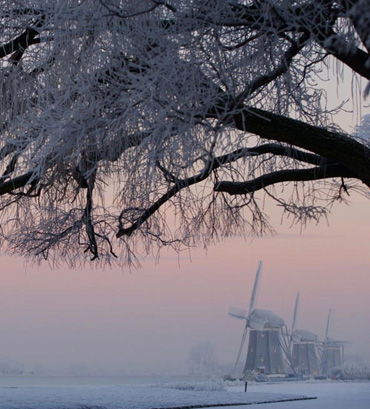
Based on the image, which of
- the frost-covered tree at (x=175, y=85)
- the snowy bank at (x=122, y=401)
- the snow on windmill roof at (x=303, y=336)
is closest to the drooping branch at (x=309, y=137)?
the frost-covered tree at (x=175, y=85)

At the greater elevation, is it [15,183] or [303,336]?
[303,336]

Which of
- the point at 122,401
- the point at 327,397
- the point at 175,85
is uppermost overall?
the point at 175,85

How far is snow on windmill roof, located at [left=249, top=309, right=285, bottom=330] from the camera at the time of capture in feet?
180

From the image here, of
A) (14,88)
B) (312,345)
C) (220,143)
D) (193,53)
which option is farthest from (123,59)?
(312,345)

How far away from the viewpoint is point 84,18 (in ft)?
15.8

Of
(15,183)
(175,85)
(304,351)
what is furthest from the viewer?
(304,351)

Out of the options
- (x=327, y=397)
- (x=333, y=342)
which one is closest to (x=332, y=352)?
(x=333, y=342)

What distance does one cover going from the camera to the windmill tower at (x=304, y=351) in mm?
66375

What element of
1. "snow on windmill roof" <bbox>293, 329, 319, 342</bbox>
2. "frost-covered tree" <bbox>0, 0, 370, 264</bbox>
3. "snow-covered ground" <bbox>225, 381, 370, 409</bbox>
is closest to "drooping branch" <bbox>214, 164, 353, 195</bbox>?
"frost-covered tree" <bbox>0, 0, 370, 264</bbox>

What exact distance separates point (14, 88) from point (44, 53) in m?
0.60

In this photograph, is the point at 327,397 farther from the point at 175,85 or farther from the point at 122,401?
the point at 175,85

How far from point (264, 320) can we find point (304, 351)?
1482 centimetres

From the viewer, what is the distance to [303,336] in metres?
68.8

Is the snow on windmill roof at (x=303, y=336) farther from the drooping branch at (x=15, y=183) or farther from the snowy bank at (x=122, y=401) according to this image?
the drooping branch at (x=15, y=183)
